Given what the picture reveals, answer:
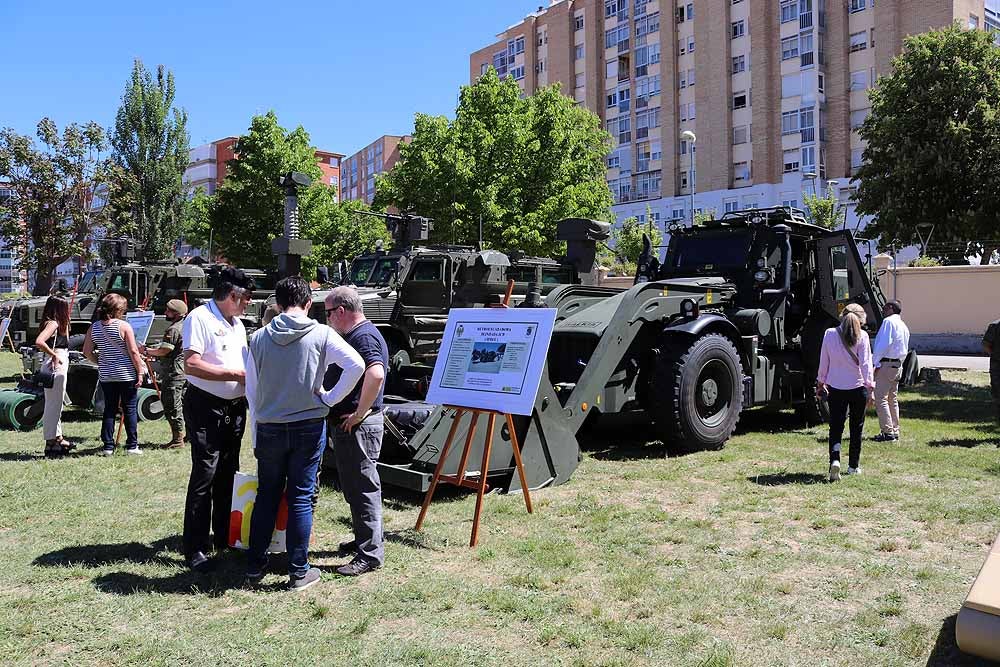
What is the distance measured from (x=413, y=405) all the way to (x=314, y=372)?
2380mm

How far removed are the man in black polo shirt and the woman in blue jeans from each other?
13.8 ft

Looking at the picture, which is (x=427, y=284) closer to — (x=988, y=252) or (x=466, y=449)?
(x=466, y=449)

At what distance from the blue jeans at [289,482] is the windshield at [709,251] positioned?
21.2ft

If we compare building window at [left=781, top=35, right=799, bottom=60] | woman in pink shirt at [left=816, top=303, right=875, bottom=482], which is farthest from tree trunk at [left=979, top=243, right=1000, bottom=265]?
building window at [left=781, top=35, right=799, bottom=60]

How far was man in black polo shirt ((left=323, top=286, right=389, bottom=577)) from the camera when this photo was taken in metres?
4.61

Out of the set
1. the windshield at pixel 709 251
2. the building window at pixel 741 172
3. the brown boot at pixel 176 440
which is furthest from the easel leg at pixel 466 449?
the building window at pixel 741 172

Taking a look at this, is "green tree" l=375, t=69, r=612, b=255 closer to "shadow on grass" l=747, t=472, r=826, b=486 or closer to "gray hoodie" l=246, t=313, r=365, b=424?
"shadow on grass" l=747, t=472, r=826, b=486

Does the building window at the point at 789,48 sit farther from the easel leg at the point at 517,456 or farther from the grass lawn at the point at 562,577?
the easel leg at the point at 517,456

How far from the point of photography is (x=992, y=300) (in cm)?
2358

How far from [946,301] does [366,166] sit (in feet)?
309

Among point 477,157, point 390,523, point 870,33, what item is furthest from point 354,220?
point 390,523

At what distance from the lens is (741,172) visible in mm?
46062

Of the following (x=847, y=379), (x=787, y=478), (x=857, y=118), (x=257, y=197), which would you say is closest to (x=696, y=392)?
(x=787, y=478)

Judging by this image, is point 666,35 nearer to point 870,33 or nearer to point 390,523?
point 870,33
